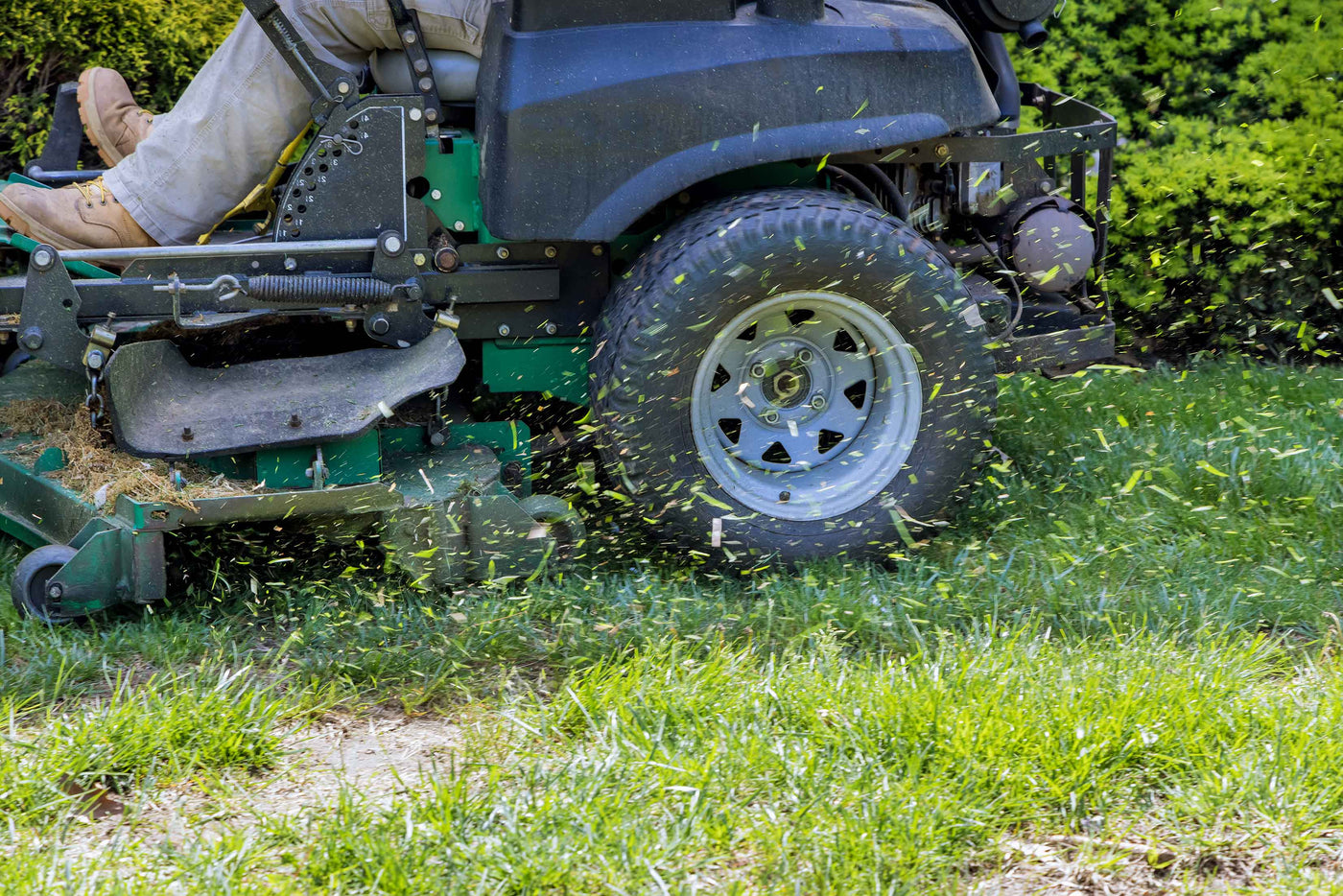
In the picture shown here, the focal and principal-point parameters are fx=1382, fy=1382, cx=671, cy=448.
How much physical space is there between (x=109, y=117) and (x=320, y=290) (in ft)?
3.74

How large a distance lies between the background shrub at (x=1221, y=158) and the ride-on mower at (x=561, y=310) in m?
1.65

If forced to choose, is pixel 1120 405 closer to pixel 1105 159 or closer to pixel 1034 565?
pixel 1105 159

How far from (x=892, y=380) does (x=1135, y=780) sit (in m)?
1.33

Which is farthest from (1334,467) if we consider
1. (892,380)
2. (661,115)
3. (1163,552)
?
(661,115)

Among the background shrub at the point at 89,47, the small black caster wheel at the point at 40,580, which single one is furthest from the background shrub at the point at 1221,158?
the small black caster wheel at the point at 40,580

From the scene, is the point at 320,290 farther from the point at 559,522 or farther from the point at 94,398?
the point at 559,522

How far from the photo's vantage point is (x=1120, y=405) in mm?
4730

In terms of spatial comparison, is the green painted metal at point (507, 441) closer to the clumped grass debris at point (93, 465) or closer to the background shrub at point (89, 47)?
the clumped grass debris at point (93, 465)

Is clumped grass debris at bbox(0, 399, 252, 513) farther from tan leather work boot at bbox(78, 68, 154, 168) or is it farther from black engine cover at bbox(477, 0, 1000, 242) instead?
black engine cover at bbox(477, 0, 1000, 242)

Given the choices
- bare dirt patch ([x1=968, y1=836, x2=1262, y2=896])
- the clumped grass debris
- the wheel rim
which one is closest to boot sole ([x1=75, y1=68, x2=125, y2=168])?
the clumped grass debris

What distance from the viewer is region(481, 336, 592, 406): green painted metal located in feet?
11.8

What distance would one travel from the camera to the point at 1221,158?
5.18 meters

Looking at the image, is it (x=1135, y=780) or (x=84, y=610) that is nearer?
(x=1135, y=780)

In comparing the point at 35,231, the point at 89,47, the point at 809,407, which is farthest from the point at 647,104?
the point at 89,47
